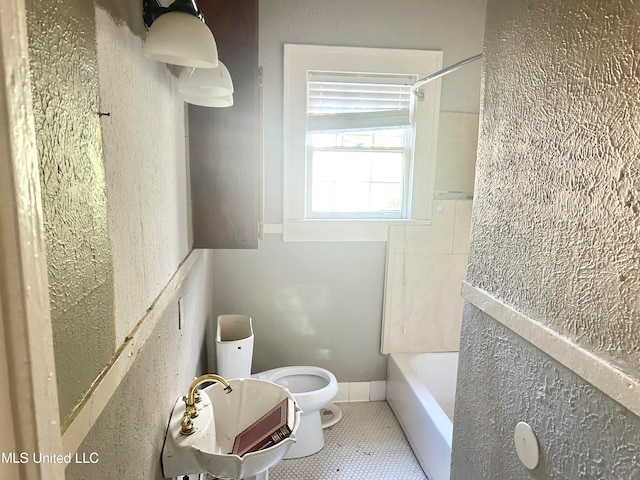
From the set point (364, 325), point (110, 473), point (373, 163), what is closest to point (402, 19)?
point (373, 163)

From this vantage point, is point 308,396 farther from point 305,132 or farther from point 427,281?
point 305,132

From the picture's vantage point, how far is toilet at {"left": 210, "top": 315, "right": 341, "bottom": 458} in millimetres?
2025

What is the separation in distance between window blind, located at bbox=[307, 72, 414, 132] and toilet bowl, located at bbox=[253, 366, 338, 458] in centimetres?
135

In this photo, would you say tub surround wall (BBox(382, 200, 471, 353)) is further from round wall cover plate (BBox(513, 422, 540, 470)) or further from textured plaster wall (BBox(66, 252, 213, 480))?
round wall cover plate (BBox(513, 422, 540, 470))

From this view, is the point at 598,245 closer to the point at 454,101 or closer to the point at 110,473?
the point at 110,473

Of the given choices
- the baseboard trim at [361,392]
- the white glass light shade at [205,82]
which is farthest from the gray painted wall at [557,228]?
the baseboard trim at [361,392]

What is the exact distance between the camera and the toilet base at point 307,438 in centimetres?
218

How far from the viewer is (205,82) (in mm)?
1187

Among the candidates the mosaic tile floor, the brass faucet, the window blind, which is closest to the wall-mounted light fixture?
the brass faucet

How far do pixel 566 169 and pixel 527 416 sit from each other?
567 mm

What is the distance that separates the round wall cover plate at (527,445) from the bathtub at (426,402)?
0.88m

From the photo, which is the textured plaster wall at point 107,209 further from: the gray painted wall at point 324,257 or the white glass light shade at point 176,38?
the gray painted wall at point 324,257

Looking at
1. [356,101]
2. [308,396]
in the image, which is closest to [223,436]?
[308,396]

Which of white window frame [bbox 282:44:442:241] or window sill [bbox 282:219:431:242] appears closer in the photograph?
white window frame [bbox 282:44:442:241]
